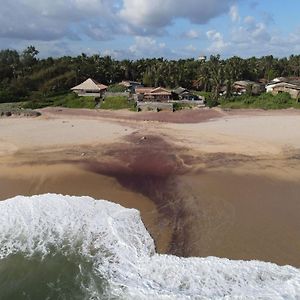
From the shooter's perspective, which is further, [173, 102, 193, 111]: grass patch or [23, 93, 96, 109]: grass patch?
[23, 93, 96, 109]: grass patch

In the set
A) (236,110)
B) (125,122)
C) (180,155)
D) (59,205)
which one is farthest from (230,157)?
(236,110)

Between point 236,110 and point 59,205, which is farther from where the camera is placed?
point 236,110

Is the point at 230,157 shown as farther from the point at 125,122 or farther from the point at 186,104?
the point at 186,104

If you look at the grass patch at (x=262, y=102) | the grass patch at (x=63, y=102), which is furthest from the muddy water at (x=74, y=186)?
the grass patch at (x=262, y=102)

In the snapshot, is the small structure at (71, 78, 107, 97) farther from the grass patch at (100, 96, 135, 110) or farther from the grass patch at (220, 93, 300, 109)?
the grass patch at (220, 93, 300, 109)

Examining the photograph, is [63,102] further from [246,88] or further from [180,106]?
[246,88]

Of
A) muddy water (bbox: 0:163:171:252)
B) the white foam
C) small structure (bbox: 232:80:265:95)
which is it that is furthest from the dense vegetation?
the white foam
